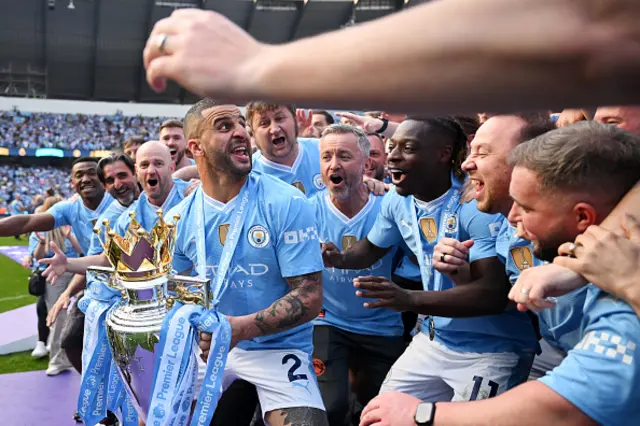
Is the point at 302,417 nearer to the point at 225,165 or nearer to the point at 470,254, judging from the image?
the point at 470,254

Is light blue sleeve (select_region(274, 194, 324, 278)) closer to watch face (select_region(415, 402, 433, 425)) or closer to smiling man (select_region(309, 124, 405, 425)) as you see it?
smiling man (select_region(309, 124, 405, 425))

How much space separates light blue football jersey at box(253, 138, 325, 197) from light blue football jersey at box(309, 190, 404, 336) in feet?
2.04

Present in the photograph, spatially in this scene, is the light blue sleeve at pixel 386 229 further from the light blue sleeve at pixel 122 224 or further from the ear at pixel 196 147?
the light blue sleeve at pixel 122 224

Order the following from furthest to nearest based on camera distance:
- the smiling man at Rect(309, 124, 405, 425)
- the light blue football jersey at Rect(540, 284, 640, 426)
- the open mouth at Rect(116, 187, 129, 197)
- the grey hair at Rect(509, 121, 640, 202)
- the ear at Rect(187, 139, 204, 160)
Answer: the open mouth at Rect(116, 187, 129, 197) < the smiling man at Rect(309, 124, 405, 425) < the ear at Rect(187, 139, 204, 160) < the grey hair at Rect(509, 121, 640, 202) < the light blue football jersey at Rect(540, 284, 640, 426)

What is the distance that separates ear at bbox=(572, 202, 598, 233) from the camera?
159 cm

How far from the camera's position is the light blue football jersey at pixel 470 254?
264 centimetres

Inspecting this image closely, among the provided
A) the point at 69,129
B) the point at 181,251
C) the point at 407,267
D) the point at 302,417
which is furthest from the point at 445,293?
the point at 69,129

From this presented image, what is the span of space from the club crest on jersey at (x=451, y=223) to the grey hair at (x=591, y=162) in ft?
3.66

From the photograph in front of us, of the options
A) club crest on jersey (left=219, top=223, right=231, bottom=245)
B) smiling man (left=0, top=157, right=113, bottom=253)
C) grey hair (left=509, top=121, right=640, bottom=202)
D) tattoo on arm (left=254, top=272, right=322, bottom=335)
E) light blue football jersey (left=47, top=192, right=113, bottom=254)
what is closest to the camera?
grey hair (left=509, top=121, right=640, bottom=202)

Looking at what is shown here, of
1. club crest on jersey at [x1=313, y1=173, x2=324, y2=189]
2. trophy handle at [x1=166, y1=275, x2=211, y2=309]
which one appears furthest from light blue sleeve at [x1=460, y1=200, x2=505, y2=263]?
club crest on jersey at [x1=313, y1=173, x2=324, y2=189]

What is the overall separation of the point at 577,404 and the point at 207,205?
2202mm

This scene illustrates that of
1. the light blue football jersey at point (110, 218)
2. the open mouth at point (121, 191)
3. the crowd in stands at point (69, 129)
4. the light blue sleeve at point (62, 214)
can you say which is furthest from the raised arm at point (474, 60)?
the crowd in stands at point (69, 129)

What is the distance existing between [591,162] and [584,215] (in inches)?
6.5

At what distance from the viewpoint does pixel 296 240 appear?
9.21 feet
